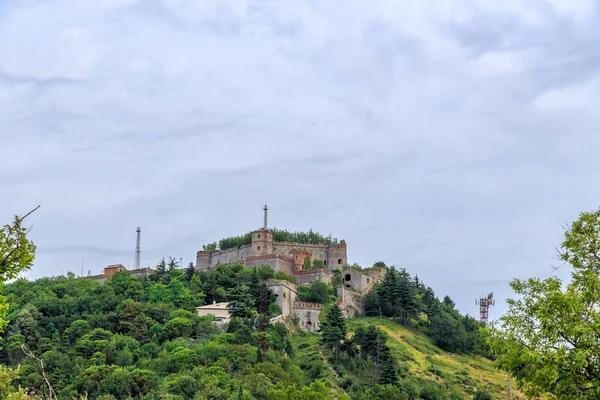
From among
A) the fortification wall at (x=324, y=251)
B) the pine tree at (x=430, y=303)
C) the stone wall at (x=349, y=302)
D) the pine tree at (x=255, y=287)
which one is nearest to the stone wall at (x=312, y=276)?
the stone wall at (x=349, y=302)

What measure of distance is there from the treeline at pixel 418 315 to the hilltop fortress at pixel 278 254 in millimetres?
6390

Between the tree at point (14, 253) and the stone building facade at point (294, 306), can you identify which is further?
the stone building facade at point (294, 306)

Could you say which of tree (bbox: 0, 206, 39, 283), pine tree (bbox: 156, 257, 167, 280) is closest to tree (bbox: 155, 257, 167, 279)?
pine tree (bbox: 156, 257, 167, 280)

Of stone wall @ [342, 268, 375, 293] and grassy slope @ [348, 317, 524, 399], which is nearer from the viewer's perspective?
grassy slope @ [348, 317, 524, 399]

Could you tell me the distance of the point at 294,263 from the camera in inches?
3209

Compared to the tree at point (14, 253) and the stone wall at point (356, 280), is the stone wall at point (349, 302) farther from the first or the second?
the tree at point (14, 253)

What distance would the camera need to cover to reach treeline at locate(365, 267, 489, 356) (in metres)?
76.5

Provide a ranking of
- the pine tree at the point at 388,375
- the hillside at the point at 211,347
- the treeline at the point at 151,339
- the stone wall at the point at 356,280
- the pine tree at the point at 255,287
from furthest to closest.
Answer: the stone wall at the point at 356,280 < the pine tree at the point at 255,287 < the pine tree at the point at 388,375 < the hillside at the point at 211,347 < the treeline at the point at 151,339

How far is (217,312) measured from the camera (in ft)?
227

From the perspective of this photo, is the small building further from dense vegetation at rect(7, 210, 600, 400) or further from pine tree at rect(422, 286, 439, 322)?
pine tree at rect(422, 286, 439, 322)

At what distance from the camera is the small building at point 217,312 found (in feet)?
223

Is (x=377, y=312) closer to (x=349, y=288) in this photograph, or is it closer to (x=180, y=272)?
(x=349, y=288)

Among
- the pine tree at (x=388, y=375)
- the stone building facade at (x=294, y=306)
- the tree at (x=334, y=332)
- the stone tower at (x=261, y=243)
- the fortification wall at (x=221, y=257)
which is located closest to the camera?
the pine tree at (x=388, y=375)

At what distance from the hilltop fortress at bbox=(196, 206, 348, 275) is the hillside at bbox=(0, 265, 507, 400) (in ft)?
13.8
